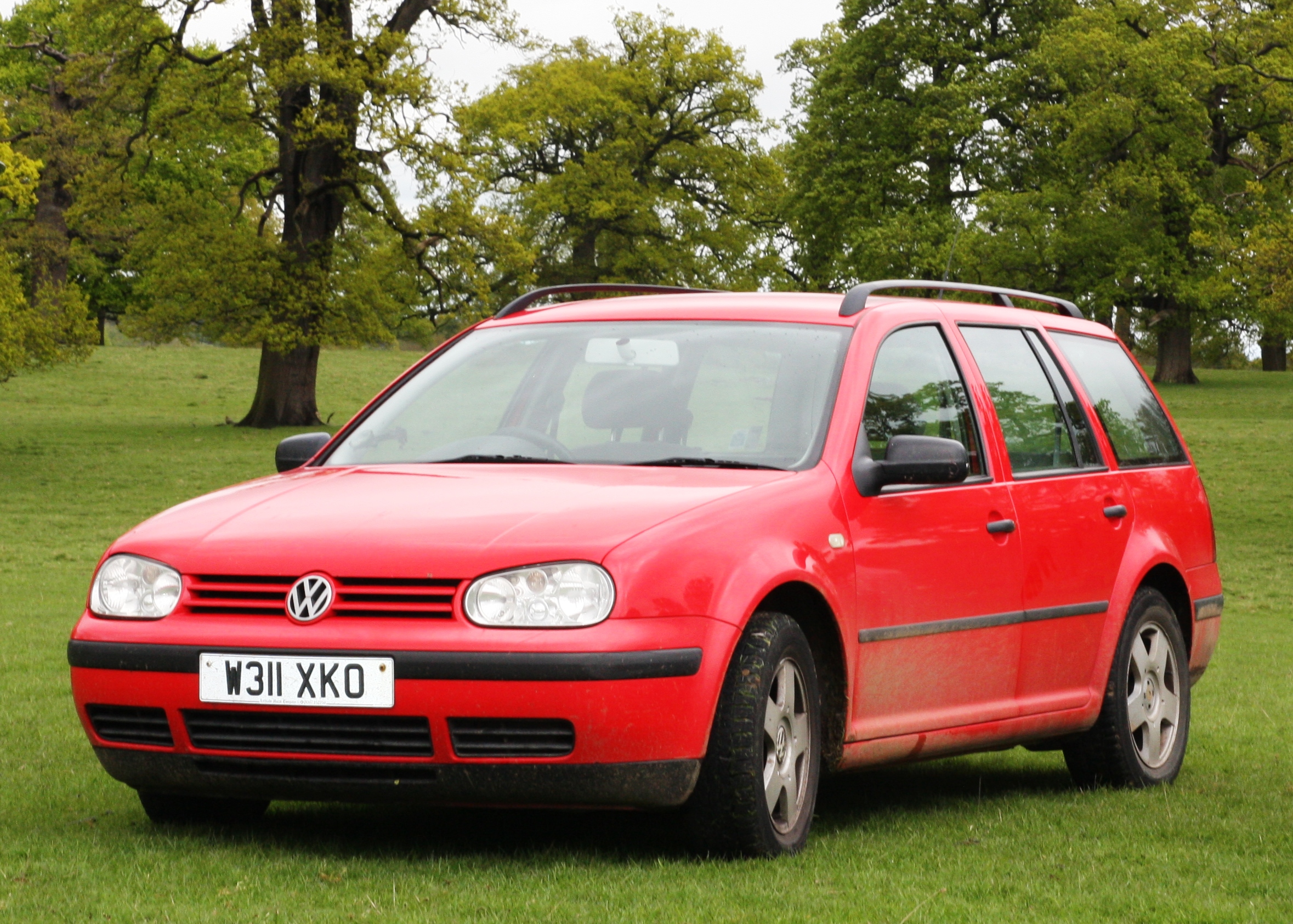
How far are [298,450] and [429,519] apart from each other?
66.4 inches

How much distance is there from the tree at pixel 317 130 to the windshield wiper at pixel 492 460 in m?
30.1

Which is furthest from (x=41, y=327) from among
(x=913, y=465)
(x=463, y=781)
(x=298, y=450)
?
(x=463, y=781)

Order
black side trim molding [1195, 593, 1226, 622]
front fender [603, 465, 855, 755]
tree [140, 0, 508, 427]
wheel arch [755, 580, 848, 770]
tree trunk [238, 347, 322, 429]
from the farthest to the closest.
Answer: tree trunk [238, 347, 322, 429]
tree [140, 0, 508, 427]
black side trim molding [1195, 593, 1226, 622]
wheel arch [755, 580, 848, 770]
front fender [603, 465, 855, 755]

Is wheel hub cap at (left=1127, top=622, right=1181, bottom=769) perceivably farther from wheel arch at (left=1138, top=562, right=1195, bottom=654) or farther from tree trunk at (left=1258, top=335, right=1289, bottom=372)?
tree trunk at (left=1258, top=335, right=1289, bottom=372)

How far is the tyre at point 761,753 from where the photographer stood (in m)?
Result: 5.15

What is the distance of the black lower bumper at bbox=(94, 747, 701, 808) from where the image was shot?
16.3 feet

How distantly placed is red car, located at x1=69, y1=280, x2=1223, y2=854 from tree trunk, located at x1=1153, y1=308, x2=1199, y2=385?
167 feet

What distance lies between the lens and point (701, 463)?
→ 5.81m

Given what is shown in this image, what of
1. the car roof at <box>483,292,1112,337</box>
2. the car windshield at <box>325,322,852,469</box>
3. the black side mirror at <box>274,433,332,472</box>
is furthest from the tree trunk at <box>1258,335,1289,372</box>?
the black side mirror at <box>274,433,332,472</box>

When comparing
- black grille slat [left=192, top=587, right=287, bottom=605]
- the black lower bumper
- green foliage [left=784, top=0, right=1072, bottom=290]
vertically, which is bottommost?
the black lower bumper

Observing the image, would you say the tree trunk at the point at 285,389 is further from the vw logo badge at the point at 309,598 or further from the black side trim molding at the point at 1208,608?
the vw logo badge at the point at 309,598

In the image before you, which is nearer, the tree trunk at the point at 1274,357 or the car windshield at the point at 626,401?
the car windshield at the point at 626,401

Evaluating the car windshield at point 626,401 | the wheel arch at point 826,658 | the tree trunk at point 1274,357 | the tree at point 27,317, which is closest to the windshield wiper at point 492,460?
the car windshield at point 626,401

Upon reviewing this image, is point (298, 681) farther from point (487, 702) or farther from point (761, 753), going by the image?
point (761, 753)
